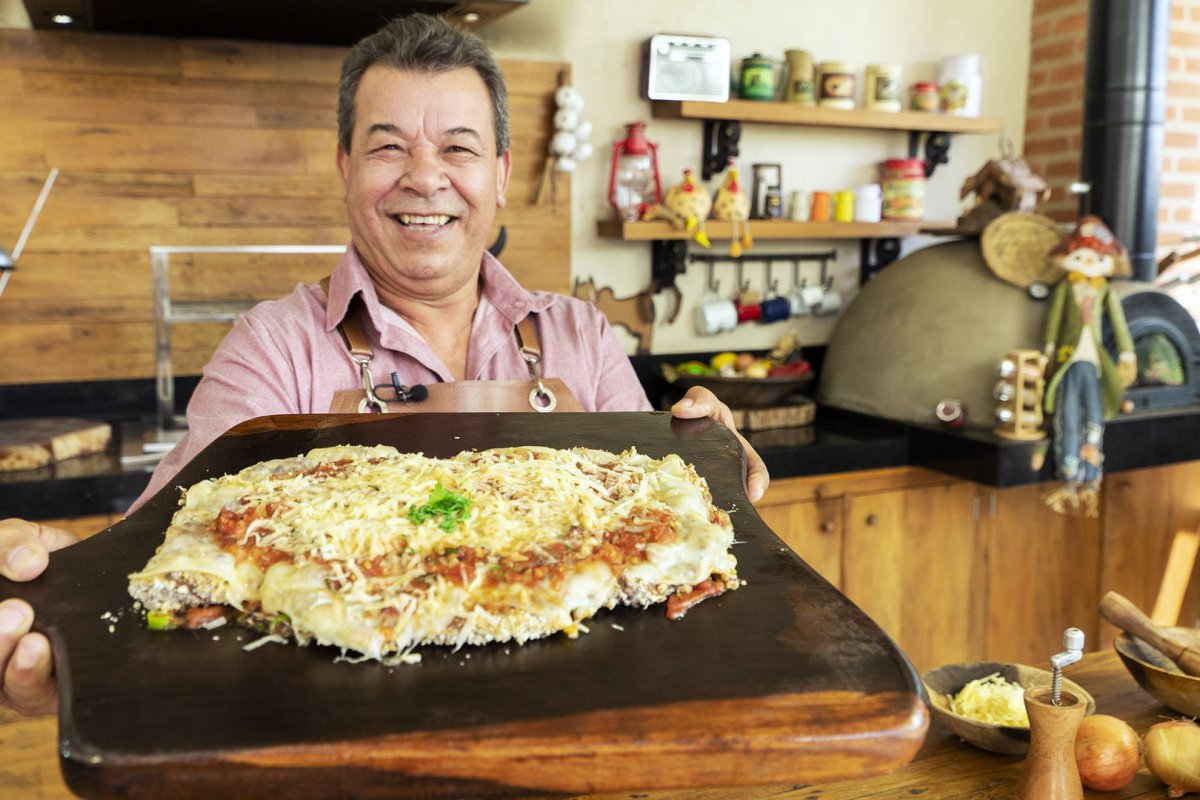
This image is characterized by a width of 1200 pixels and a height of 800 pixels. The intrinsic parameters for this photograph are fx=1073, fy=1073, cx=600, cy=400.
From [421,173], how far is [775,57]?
2.14 m

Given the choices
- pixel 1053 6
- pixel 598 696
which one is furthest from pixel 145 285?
pixel 1053 6

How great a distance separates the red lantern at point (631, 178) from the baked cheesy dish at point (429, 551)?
2.07 m

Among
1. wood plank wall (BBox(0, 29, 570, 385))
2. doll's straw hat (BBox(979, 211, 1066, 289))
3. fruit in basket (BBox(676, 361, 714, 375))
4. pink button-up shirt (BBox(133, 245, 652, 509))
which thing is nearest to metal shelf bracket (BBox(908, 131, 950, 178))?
doll's straw hat (BBox(979, 211, 1066, 289))

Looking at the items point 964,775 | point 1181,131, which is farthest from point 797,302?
point 964,775

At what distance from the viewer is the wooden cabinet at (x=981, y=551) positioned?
307cm

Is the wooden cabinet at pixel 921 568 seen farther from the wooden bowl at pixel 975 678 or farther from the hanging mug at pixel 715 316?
the wooden bowl at pixel 975 678

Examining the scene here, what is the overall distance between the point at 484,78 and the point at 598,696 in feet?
4.06

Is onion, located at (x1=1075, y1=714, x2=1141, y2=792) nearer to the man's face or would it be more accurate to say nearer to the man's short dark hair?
the man's face

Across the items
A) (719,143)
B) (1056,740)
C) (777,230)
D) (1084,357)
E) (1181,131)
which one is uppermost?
(1181,131)

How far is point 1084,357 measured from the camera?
294cm

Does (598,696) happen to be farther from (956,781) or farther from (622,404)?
(622,404)

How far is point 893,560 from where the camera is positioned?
3.15 metres

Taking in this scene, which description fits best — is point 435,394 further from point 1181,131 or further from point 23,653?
point 1181,131

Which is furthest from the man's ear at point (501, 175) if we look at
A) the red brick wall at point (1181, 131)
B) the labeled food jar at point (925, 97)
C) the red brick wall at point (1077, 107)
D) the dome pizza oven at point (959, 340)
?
the red brick wall at point (1181, 131)
